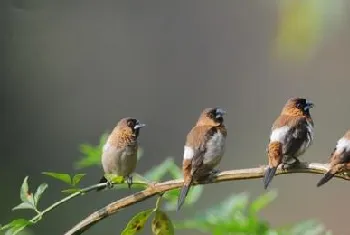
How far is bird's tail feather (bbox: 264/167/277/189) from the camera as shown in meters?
0.52

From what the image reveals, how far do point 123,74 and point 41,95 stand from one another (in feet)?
0.61

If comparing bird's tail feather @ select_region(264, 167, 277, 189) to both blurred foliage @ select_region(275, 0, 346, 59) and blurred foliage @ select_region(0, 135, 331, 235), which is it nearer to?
blurred foliage @ select_region(0, 135, 331, 235)

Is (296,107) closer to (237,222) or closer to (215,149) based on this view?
(215,149)

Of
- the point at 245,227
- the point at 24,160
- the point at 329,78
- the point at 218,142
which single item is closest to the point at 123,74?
the point at 24,160

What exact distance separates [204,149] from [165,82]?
2.50 ft

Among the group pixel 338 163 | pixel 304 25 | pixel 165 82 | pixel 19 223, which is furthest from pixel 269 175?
pixel 165 82

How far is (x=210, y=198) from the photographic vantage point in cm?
137

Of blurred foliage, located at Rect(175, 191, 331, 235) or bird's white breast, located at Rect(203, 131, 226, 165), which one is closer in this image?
blurred foliage, located at Rect(175, 191, 331, 235)

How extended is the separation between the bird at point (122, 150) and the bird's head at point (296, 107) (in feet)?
0.54

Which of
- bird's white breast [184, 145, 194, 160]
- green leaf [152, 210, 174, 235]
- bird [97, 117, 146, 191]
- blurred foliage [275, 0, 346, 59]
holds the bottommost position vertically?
green leaf [152, 210, 174, 235]

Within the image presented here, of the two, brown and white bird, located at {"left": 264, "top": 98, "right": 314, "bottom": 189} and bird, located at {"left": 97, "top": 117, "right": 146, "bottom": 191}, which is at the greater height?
brown and white bird, located at {"left": 264, "top": 98, "right": 314, "bottom": 189}

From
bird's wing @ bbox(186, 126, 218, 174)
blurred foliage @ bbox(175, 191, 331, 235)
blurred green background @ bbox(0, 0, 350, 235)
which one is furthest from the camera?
blurred green background @ bbox(0, 0, 350, 235)

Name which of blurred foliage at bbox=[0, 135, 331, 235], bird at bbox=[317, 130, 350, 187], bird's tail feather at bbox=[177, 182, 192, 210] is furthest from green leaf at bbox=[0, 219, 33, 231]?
bird at bbox=[317, 130, 350, 187]

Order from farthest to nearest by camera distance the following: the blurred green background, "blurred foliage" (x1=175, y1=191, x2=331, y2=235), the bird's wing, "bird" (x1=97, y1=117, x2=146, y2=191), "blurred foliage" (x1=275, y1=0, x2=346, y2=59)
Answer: the blurred green background, "blurred foliage" (x1=275, y1=0, x2=346, y2=59), "bird" (x1=97, y1=117, x2=146, y2=191), the bird's wing, "blurred foliage" (x1=175, y1=191, x2=331, y2=235)
